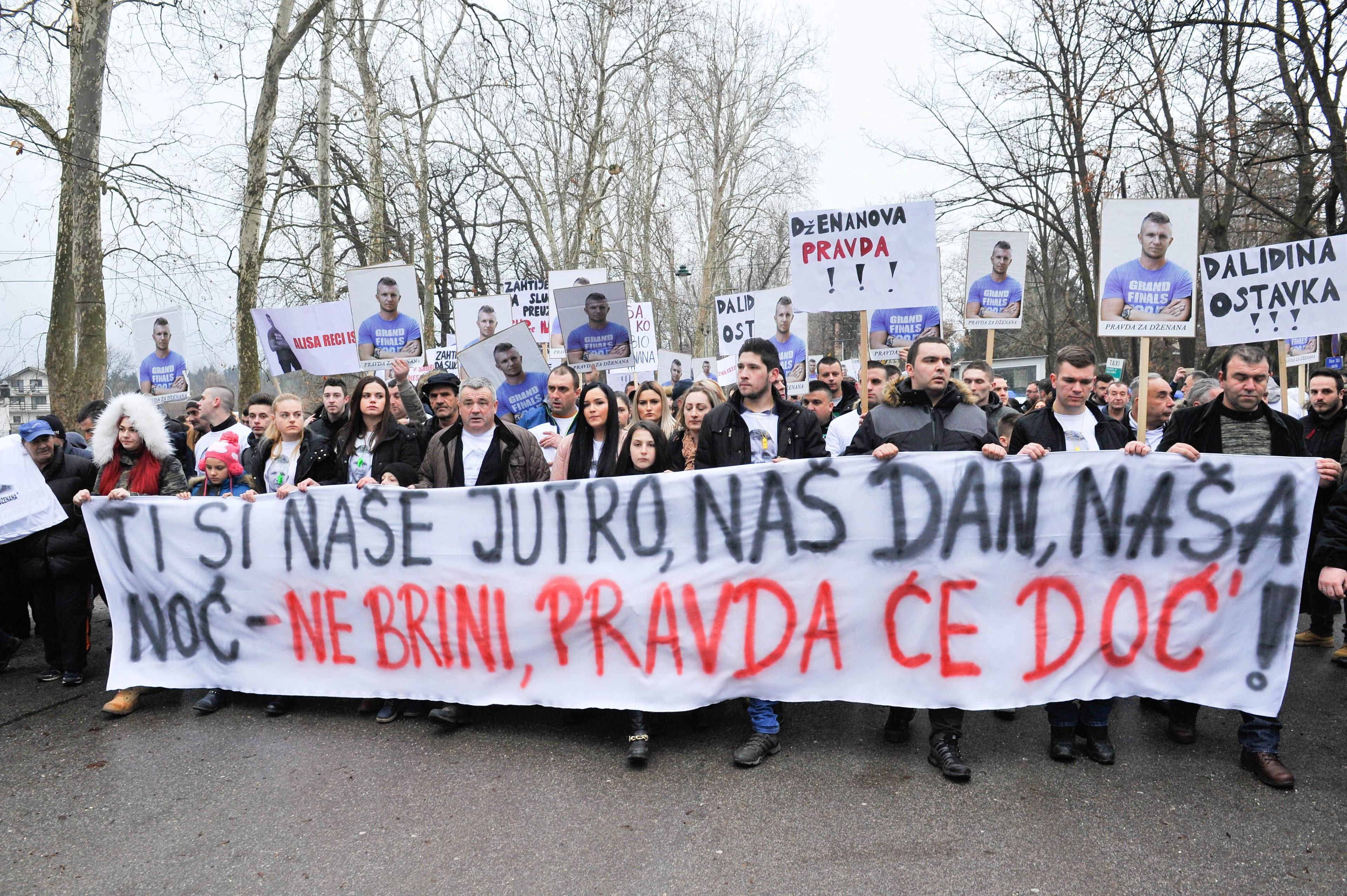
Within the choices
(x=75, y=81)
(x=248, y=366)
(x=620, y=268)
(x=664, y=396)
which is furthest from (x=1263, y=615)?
(x=620, y=268)

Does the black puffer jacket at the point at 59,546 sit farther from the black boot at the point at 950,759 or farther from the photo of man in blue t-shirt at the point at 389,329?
the black boot at the point at 950,759

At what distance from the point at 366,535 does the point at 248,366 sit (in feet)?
36.3

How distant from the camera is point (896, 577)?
395 cm

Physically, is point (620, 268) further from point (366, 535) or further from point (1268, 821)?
point (1268, 821)

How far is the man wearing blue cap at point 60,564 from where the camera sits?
5.30 metres

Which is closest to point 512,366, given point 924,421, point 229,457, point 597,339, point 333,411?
point 597,339

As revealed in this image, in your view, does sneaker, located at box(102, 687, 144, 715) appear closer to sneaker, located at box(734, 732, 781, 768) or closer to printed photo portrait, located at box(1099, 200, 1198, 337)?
sneaker, located at box(734, 732, 781, 768)

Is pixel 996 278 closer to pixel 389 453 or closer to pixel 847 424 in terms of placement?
pixel 847 424

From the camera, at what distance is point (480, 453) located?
4980 mm

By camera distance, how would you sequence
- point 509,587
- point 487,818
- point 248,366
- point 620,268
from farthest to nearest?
1. point 620,268
2. point 248,366
3. point 509,587
4. point 487,818

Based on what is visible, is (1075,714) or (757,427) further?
(757,427)

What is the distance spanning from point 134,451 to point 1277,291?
7178 millimetres

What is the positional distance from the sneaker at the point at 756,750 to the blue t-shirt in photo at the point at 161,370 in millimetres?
7632

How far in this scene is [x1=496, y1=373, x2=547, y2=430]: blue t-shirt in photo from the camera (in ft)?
23.8
